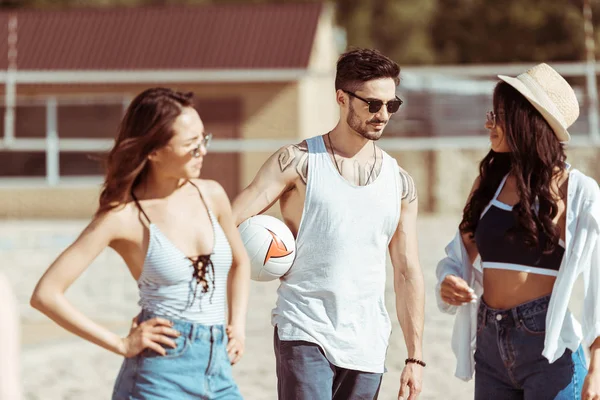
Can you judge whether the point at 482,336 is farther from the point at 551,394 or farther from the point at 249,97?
the point at 249,97

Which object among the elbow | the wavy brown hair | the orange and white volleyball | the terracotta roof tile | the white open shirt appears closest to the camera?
the elbow

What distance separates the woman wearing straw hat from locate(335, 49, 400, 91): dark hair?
1.15 ft

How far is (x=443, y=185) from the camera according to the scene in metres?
18.1

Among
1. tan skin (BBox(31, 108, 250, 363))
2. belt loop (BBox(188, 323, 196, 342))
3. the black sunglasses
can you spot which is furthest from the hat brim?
belt loop (BBox(188, 323, 196, 342))

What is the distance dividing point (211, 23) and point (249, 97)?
2.02 meters

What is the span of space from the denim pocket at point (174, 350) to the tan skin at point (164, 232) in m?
0.01

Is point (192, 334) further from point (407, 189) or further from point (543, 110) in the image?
point (543, 110)

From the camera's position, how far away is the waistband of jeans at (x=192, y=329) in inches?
105

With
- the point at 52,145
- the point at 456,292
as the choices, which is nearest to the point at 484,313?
the point at 456,292

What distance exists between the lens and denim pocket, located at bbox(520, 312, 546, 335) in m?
3.08

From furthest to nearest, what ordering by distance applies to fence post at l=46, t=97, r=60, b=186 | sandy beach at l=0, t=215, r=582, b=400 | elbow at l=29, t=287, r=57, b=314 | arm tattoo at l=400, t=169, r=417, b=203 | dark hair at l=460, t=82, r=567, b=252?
fence post at l=46, t=97, r=60, b=186, sandy beach at l=0, t=215, r=582, b=400, arm tattoo at l=400, t=169, r=417, b=203, dark hair at l=460, t=82, r=567, b=252, elbow at l=29, t=287, r=57, b=314

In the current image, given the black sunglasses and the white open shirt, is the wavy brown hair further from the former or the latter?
the white open shirt

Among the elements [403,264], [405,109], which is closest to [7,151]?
[405,109]

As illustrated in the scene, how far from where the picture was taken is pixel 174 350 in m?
2.64
